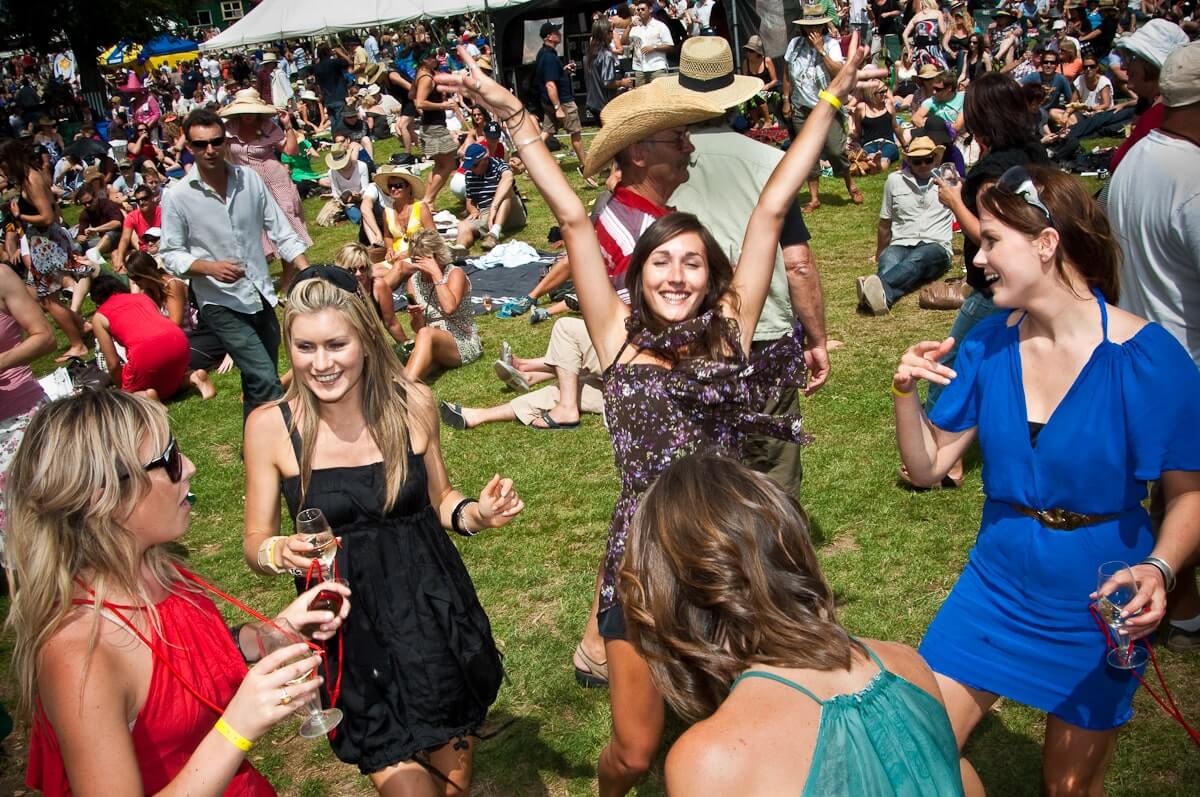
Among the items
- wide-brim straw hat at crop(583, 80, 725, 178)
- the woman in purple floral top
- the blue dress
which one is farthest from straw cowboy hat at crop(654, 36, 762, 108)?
the blue dress

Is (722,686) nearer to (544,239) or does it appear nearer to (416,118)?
(544,239)

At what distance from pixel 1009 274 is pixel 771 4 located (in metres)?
14.7

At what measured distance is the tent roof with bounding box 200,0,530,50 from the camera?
932 inches

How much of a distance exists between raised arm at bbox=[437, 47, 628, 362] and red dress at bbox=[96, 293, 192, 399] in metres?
6.31

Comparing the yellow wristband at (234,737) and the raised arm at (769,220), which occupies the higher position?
the raised arm at (769,220)

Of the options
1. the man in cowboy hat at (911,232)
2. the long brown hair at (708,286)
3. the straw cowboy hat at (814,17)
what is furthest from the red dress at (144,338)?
the straw cowboy hat at (814,17)

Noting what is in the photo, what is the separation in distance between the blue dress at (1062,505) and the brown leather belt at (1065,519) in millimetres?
13

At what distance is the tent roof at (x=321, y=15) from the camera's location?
2367 cm

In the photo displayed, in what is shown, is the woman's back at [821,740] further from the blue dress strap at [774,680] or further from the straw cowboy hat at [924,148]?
the straw cowboy hat at [924,148]

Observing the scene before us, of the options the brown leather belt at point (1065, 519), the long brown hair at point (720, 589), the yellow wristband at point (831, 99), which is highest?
the yellow wristband at point (831, 99)

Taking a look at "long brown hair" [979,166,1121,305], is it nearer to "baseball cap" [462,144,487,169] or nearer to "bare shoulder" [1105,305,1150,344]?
"bare shoulder" [1105,305,1150,344]

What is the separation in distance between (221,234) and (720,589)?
6.03 meters

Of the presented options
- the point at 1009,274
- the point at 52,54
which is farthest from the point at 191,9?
the point at 1009,274

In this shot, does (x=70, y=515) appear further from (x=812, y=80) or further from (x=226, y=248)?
(x=812, y=80)
